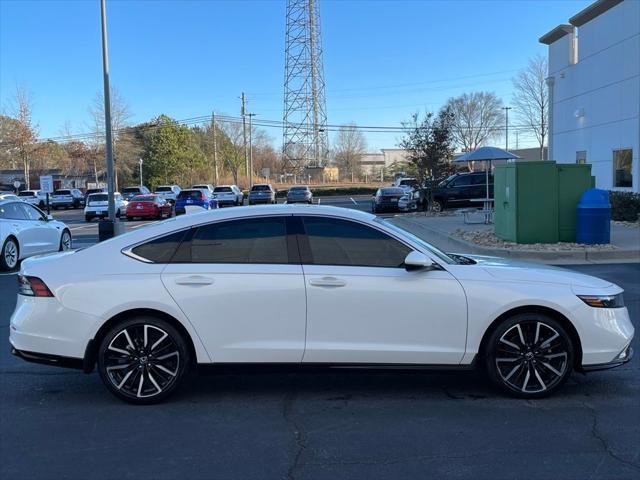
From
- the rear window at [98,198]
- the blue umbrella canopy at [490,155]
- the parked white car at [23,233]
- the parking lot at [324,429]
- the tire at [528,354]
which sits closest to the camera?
the parking lot at [324,429]

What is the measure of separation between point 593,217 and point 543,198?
114 centimetres

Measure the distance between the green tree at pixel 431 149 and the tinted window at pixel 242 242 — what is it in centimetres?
2222

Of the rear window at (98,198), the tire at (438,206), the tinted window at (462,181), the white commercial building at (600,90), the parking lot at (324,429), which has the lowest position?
the parking lot at (324,429)

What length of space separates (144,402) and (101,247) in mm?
1269

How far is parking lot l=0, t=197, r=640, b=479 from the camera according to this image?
3.82m

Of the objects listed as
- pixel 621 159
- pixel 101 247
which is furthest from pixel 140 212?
pixel 101 247

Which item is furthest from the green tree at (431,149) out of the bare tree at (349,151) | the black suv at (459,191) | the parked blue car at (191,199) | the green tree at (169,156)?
the bare tree at (349,151)

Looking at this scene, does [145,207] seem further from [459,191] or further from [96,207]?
[459,191]

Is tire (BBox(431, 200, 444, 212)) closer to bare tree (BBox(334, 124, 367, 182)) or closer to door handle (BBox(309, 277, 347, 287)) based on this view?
door handle (BBox(309, 277, 347, 287))

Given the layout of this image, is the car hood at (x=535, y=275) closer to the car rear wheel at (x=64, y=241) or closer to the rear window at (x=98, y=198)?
the car rear wheel at (x=64, y=241)

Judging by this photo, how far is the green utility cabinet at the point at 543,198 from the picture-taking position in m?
13.5

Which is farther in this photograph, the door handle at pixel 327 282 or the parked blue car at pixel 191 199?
the parked blue car at pixel 191 199

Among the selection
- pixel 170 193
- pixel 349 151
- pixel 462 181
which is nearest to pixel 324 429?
pixel 462 181

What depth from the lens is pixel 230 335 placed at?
480 centimetres
